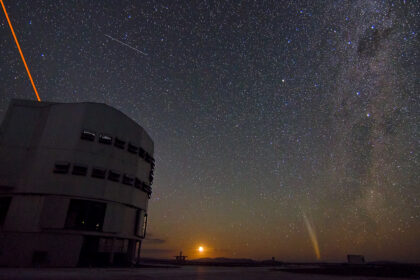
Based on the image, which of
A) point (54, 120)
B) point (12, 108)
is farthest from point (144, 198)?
point (12, 108)

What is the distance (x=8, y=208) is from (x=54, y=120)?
372 inches

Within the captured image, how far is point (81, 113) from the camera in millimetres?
27531

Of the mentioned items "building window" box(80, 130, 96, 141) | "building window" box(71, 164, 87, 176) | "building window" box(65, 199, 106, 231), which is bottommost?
"building window" box(65, 199, 106, 231)

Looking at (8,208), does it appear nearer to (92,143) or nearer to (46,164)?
(46,164)

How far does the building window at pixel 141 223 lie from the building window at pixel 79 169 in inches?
348

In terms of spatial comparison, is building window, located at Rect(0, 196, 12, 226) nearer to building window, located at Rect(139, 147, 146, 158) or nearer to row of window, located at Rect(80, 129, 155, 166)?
row of window, located at Rect(80, 129, 155, 166)

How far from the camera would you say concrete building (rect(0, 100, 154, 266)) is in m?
23.1

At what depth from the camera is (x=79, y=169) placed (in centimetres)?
2561

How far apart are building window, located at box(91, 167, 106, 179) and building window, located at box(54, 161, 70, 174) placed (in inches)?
91.7

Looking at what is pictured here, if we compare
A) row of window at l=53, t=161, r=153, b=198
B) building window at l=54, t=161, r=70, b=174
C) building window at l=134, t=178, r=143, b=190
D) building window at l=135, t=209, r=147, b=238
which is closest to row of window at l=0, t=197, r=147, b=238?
row of window at l=53, t=161, r=153, b=198

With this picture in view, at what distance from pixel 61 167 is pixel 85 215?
5243 millimetres

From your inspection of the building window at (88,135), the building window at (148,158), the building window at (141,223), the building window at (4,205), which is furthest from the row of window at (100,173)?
the building window at (4,205)

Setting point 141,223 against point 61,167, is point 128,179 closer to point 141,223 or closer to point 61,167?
point 141,223

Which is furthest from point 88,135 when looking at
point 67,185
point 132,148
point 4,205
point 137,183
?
point 4,205
